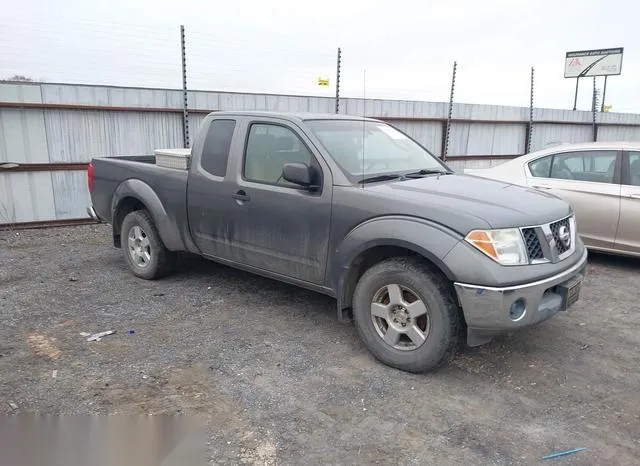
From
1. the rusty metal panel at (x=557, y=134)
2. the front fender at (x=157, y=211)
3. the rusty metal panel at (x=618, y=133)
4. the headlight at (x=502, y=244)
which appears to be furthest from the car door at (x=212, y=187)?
the rusty metal panel at (x=618, y=133)

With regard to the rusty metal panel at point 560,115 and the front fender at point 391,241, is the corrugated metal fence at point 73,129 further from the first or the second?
the front fender at point 391,241

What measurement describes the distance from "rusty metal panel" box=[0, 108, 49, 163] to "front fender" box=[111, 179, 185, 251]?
131 inches

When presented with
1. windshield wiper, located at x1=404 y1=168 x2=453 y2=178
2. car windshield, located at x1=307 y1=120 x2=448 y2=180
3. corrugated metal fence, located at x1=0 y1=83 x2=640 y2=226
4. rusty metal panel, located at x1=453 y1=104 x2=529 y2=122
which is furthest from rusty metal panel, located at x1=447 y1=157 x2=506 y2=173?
windshield wiper, located at x1=404 y1=168 x2=453 y2=178

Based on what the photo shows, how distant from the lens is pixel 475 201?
3889 millimetres

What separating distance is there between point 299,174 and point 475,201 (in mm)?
1333

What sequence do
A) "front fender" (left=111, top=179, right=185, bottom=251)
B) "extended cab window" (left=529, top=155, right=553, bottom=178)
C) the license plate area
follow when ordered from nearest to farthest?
1. the license plate area
2. "front fender" (left=111, top=179, right=185, bottom=251)
3. "extended cab window" (left=529, top=155, right=553, bottom=178)

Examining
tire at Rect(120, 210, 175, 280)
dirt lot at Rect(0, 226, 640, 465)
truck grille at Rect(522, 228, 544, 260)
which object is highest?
truck grille at Rect(522, 228, 544, 260)

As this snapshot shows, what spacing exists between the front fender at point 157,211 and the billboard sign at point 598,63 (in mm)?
16353

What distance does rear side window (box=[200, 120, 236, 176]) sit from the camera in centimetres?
514

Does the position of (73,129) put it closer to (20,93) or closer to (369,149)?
(20,93)

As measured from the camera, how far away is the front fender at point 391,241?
3633mm

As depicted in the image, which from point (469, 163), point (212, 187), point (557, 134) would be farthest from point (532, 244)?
point (557, 134)

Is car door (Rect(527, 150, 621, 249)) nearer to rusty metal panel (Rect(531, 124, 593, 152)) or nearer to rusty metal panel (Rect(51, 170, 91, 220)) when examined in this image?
rusty metal panel (Rect(51, 170, 91, 220))

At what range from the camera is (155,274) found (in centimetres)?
596
